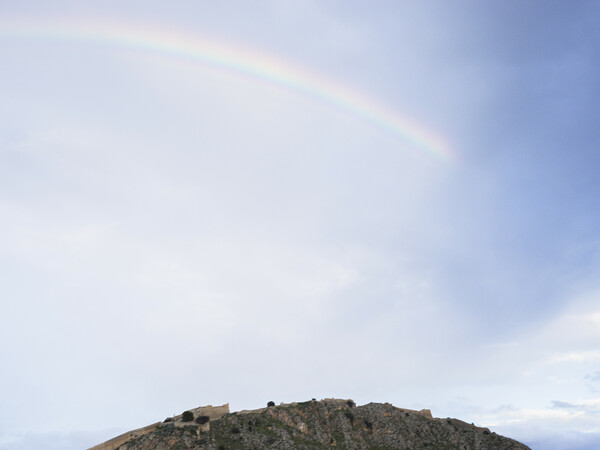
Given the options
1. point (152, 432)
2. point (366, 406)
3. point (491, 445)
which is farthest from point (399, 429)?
point (152, 432)

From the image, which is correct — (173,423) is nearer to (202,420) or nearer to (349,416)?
(202,420)

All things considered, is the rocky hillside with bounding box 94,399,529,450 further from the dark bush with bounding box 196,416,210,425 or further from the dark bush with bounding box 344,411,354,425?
the dark bush with bounding box 344,411,354,425

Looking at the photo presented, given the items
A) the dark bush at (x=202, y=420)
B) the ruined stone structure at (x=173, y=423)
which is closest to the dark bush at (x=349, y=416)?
the ruined stone structure at (x=173, y=423)

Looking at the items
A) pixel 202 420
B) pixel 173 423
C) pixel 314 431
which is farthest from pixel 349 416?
pixel 173 423

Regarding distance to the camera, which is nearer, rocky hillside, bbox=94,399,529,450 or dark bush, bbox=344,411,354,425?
rocky hillside, bbox=94,399,529,450

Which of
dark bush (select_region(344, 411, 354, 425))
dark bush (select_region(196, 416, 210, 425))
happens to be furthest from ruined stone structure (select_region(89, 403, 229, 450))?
dark bush (select_region(344, 411, 354, 425))

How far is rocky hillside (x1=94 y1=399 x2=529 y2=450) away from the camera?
107 metres

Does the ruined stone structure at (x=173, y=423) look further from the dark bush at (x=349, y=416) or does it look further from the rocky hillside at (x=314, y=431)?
the dark bush at (x=349, y=416)

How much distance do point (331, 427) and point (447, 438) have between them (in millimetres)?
34986

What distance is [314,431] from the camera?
122 metres

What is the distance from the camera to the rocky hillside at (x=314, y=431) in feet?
350

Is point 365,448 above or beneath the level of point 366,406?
beneath

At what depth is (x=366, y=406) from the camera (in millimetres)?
143250

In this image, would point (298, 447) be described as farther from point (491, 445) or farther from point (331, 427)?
point (491, 445)
